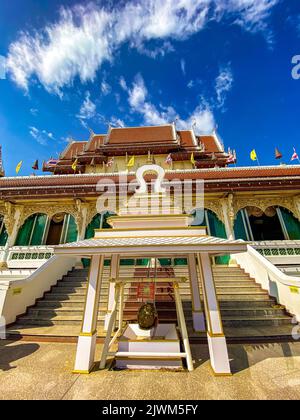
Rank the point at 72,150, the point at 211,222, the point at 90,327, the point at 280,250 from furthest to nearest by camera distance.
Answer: the point at 72,150 < the point at 211,222 < the point at 280,250 < the point at 90,327

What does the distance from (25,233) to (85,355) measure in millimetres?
9351

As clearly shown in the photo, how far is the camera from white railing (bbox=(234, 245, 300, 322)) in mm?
5273

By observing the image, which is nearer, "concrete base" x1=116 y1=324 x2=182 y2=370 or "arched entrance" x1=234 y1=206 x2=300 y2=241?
"concrete base" x1=116 y1=324 x2=182 y2=370

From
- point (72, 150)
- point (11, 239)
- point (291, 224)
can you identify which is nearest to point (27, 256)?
point (11, 239)

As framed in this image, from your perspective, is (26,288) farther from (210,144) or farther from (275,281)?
(210,144)

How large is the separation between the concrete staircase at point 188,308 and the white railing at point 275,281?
22cm

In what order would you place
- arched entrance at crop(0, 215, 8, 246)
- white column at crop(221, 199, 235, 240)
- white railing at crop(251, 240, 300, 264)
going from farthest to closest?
arched entrance at crop(0, 215, 8, 246) < white column at crop(221, 199, 235, 240) < white railing at crop(251, 240, 300, 264)

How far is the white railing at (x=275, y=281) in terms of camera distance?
17.3ft

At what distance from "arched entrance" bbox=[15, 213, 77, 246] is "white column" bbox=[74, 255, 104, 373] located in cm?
726

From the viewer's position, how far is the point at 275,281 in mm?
6008

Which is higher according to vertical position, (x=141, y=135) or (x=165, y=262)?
(x=141, y=135)

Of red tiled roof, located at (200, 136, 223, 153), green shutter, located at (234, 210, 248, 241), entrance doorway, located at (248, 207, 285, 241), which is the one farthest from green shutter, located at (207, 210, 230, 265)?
red tiled roof, located at (200, 136, 223, 153)

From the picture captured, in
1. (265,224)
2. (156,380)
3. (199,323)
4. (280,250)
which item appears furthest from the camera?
(265,224)

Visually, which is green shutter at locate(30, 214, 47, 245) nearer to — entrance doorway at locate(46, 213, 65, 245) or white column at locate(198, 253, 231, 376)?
entrance doorway at locate(46, 213, 65, 245)
